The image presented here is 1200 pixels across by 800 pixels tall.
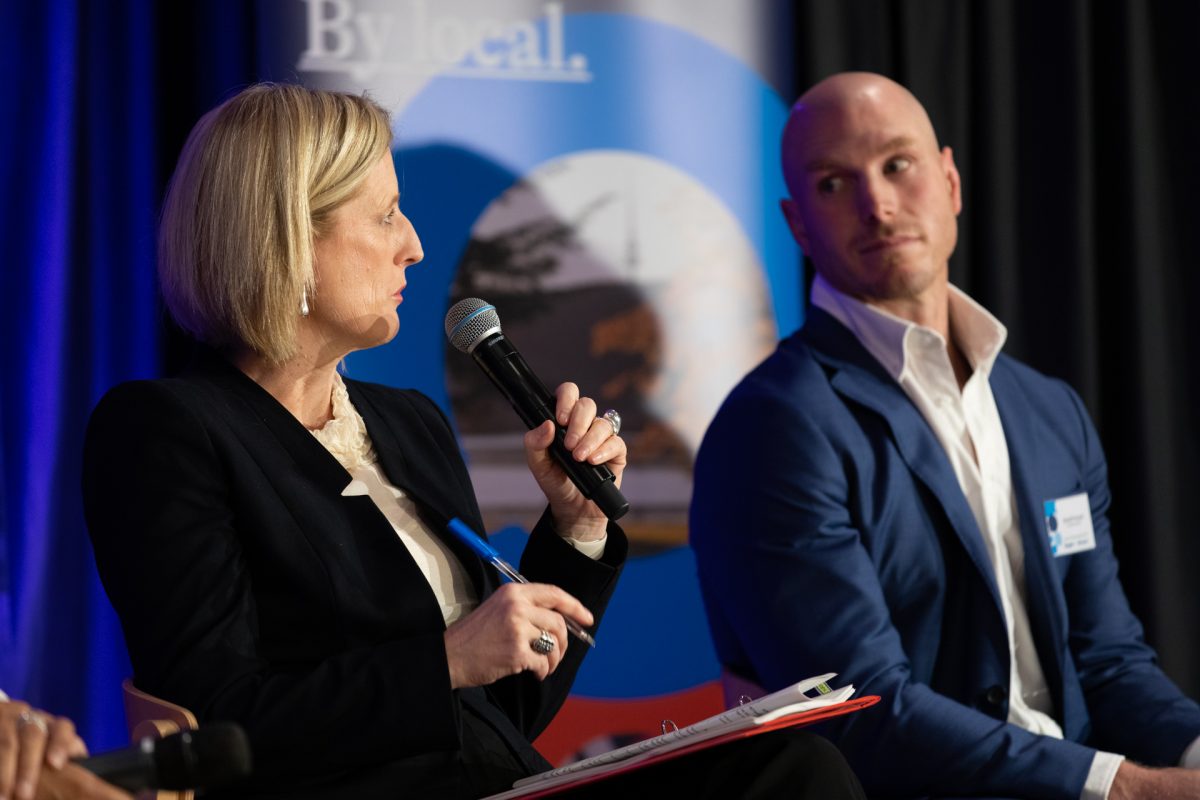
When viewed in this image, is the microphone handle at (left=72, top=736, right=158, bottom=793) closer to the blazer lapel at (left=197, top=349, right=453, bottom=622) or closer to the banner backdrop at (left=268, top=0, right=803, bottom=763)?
the blazer lapel at (left=197, top=349, right=453, bottom=622)

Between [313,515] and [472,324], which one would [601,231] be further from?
[313,515]

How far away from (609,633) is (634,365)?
0.63m

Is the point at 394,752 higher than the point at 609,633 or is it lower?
higher

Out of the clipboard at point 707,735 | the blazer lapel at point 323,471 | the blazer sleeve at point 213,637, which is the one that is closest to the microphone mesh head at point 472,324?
the blazer lapel at point 323,471

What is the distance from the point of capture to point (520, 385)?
166 centimetres

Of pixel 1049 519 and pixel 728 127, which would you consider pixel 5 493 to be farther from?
pixel 1049 519

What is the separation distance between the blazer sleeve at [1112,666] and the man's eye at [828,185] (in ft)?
1.99

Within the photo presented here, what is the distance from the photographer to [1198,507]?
11.7 feet

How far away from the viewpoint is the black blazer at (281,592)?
148 centimetres

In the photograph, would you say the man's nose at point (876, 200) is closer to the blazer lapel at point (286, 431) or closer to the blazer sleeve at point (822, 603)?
the blazer sleeve at point (822, 603)

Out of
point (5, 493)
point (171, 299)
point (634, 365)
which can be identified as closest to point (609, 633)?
point (634, 365)

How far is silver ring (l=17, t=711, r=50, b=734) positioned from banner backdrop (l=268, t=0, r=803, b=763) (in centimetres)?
179

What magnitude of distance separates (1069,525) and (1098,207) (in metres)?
1.60

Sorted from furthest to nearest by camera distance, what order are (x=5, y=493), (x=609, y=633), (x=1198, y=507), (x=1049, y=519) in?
1. (x=1198, y=507)
2. (x=609, y=633)
3. (x=5, y=493)
4. (x=1049, y=519)
